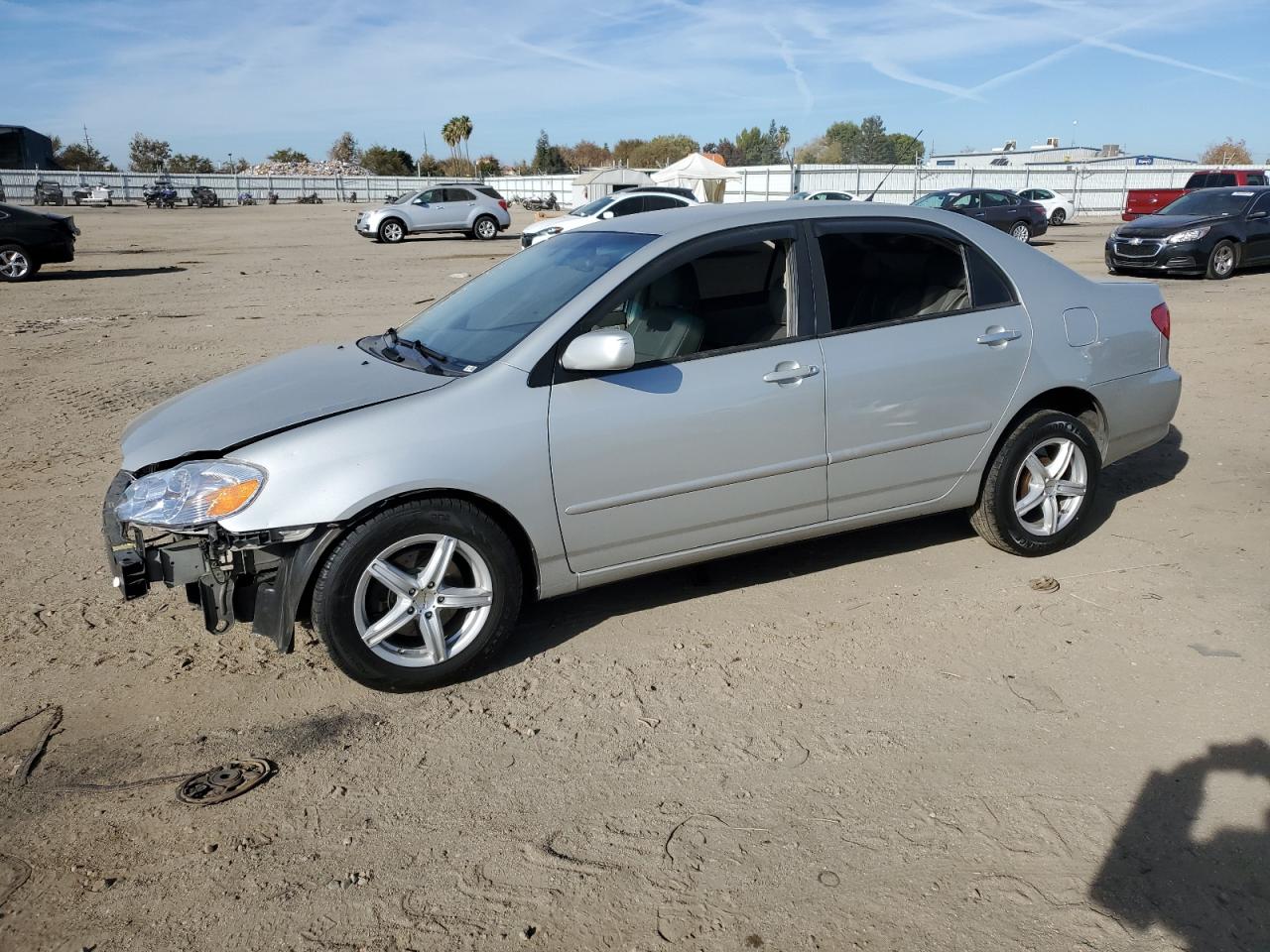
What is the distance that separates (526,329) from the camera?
4027 mm

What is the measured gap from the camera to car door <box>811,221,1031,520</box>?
14.3 feet

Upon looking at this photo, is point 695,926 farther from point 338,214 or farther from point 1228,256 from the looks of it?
point 338,214

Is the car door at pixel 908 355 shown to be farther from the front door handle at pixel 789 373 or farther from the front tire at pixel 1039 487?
the front tire at pixel 1039 487

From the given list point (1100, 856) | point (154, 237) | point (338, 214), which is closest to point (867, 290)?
point (1100, 856)

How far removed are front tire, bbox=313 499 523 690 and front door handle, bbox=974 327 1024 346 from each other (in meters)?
2.40

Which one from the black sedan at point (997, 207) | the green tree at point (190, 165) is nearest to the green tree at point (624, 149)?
the green tree at point (190, 165)

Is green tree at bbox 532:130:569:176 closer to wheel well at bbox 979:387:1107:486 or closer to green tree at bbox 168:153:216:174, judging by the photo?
green tree at bbox 168:153:216:174

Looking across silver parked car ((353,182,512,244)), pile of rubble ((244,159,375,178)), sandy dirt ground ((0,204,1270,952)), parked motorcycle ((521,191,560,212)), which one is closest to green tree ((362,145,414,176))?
pile of rubble ((244,159,375,178))

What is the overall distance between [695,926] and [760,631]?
1789mm

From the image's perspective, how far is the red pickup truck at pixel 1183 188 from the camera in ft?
95.0

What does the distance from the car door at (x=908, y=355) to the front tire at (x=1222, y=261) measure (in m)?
14.7

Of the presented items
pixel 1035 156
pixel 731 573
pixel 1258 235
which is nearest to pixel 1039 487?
pixel 731 573

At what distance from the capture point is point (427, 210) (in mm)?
30422

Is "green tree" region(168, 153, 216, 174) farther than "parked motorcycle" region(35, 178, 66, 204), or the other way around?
"green tree" region(168, 153, 216, 174)
